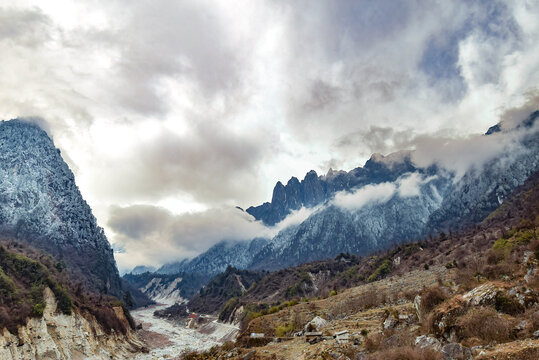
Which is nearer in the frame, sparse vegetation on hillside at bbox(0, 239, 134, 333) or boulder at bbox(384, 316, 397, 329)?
boulder at bbox(384, 316, 397, 329)

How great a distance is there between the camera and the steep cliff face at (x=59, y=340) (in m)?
48.9

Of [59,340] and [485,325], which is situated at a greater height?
[485,325]

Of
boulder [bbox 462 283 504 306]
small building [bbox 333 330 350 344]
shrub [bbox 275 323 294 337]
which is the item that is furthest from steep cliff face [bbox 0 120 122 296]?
boulder [bbox 462 283 504 306]

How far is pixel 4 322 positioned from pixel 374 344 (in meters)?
61.5

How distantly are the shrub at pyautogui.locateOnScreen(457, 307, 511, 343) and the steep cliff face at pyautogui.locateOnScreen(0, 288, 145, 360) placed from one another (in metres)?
63.3

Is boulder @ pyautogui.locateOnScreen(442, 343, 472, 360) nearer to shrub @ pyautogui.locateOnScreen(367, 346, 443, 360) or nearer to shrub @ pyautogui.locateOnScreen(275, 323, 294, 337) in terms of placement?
shrub @ pyautogui.locateOnScreen(367, 346, 443, 360)

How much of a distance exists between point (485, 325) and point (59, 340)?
70939 mm

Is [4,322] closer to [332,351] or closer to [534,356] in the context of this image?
[332,351]

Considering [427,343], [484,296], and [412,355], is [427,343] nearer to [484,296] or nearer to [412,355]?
[412,355]

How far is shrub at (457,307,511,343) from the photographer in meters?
13.8

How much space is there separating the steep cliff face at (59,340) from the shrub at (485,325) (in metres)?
63.3

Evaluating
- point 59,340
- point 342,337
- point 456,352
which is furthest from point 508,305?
point 59,340

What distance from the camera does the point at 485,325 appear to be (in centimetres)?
1452

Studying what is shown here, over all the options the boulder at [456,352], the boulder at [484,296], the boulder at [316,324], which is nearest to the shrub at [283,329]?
the boulder at [316,324]
